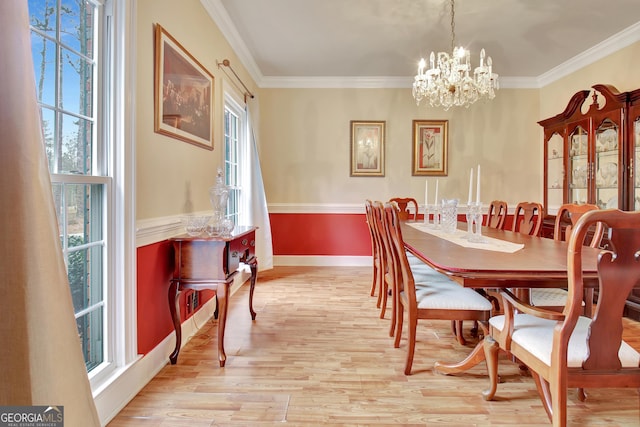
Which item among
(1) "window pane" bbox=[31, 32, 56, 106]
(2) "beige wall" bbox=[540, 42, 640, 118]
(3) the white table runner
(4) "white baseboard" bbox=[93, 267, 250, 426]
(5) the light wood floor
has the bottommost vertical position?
(5) the light wood floor

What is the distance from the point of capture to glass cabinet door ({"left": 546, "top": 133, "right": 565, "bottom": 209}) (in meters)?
3.81

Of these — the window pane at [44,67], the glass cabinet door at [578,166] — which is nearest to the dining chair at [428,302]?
the window pane at [44,67]

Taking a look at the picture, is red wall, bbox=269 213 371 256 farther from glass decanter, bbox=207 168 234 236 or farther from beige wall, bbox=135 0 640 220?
glass decanter, bbox=207 168 234 236

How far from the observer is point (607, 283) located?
109 centimetres

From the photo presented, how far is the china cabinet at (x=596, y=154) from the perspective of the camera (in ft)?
9.48

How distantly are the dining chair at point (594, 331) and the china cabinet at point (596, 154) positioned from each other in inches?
88.1

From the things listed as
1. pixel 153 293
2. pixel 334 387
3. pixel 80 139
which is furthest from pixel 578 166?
pixel 80 139

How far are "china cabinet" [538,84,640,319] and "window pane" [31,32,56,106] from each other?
4.01 m

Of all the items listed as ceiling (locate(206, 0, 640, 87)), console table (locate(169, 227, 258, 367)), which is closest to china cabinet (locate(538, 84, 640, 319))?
ceiling (locate(206, 0, 640, 87))

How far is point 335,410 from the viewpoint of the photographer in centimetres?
157

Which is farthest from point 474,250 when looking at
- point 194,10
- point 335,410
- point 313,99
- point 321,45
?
point 313,99

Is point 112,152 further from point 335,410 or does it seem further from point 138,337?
point 335,410

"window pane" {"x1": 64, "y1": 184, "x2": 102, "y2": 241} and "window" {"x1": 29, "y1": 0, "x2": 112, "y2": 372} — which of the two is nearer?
"window" {"x1": 29, "y1": 0, "x2": 112, "y2": 372}

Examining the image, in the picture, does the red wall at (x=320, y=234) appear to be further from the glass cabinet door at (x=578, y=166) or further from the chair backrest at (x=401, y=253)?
the chair backrest at (x=401, y=253)
